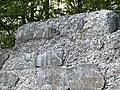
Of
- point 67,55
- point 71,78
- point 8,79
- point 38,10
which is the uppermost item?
point 67,55

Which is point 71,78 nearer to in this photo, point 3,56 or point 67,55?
point 67,55

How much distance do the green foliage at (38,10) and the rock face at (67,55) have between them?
1.96 meters

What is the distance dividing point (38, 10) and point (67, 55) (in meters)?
4.78

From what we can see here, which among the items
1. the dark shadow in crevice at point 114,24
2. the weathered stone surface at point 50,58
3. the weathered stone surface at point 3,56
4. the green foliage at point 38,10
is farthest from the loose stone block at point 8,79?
the green foliage at point 38,10

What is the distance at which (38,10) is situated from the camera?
334 inches

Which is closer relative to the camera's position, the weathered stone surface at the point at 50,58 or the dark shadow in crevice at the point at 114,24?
the dark shadow in crevice at the point at 114,24

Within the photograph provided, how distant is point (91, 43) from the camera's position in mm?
3748

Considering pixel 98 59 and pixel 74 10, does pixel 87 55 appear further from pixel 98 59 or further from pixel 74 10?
pixel 74 10

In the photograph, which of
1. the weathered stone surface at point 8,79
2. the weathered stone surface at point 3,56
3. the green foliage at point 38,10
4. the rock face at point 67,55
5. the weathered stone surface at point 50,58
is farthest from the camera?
the green foliage at point 38,10

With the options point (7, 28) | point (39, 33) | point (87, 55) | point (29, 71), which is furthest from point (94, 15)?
point (7, 28)

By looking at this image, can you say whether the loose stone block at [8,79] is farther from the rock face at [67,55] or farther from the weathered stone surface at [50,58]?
the weathered stone surface at [50,58]

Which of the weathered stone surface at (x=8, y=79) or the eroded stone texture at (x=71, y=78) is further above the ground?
the eroded stone texture at (x=71, y=78)

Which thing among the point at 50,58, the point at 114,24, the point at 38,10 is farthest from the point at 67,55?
the point at 38,10

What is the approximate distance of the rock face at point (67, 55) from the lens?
354 cm
